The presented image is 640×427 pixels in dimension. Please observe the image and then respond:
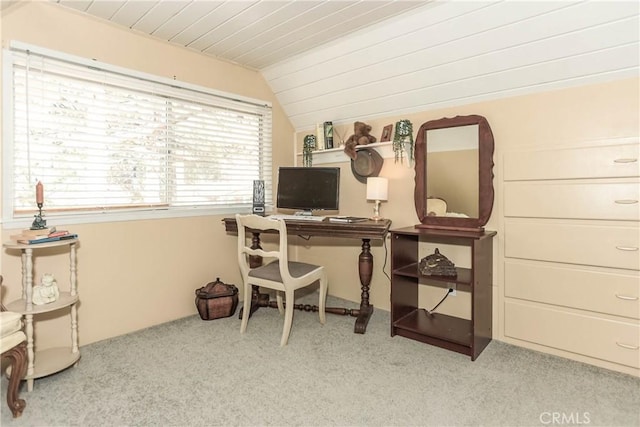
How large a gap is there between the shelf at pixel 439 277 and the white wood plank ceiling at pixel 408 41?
1294 millimetres

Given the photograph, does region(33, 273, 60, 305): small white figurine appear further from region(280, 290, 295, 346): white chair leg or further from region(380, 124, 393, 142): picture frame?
region(380, 124, 393, 142): picture frame

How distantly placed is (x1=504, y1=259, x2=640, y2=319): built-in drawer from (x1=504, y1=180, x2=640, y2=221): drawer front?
1.12 ft

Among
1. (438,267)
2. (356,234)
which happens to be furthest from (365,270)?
(438,267)

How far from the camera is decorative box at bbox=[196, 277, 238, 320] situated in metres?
2.93

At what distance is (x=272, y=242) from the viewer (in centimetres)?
375

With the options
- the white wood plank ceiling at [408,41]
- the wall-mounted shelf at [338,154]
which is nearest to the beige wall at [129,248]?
the white wood plank ceiling at [408,41]

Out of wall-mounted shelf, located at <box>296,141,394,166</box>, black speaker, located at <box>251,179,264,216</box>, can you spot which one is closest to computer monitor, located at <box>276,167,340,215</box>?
black speaker, located at <box>251,179,264,216</box>

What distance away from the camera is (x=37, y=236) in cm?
201

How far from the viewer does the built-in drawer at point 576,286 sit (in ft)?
6.82

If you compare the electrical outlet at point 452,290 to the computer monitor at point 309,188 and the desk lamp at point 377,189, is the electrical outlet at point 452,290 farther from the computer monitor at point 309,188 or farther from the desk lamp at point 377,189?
the computer monitor at point 309,188

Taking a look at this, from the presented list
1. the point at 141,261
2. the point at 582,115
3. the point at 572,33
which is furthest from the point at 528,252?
the point at 141,261

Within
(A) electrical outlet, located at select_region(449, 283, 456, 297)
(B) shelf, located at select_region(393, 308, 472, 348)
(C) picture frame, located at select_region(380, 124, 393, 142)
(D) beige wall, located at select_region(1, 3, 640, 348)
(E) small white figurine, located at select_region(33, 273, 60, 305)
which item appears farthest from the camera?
(C) picture frame, located at select_region(380, 124, 393, 142)

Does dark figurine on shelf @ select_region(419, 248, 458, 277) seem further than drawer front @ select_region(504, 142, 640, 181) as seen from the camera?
Yes

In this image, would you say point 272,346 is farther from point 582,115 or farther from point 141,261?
point 582,115
